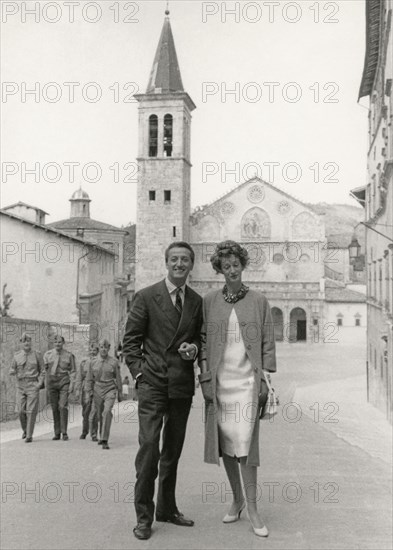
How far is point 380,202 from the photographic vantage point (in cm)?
1655

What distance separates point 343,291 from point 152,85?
62.3 ft

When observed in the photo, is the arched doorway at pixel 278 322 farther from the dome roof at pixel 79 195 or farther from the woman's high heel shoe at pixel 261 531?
the woman's high heel shoe at pixel 261 531

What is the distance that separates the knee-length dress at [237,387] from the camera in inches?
154

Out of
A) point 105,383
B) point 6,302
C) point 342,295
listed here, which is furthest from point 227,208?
point 105,383

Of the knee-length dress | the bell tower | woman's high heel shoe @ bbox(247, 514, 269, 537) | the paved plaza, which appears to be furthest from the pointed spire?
woman's high heel shoe @ bbox(247, 514, 269, 537)

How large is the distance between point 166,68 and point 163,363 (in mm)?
44419

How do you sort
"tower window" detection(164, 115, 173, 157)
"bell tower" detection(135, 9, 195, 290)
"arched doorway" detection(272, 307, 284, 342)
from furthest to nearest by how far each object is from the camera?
"arched doorway" detection(272, 307, 284, 342), "tower window" detection(164, 115, 173, 157), "bell tower" detection(135, 9, 195, 290)

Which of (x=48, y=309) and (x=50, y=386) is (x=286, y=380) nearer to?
(x=48, y=309)

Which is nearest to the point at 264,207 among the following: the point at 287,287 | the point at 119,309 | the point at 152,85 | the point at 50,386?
the point at 287,287

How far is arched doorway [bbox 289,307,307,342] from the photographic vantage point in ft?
154

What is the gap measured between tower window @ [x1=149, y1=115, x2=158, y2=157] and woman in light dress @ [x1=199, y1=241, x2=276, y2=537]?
41.8 meters

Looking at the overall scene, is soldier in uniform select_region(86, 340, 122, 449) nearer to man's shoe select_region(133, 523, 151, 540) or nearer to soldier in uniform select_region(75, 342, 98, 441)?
soldier in uniform select_region(75, 342, 98, 441)

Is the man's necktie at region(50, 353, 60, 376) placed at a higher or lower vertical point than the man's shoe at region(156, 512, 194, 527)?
higher

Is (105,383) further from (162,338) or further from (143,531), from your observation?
(162,338)
